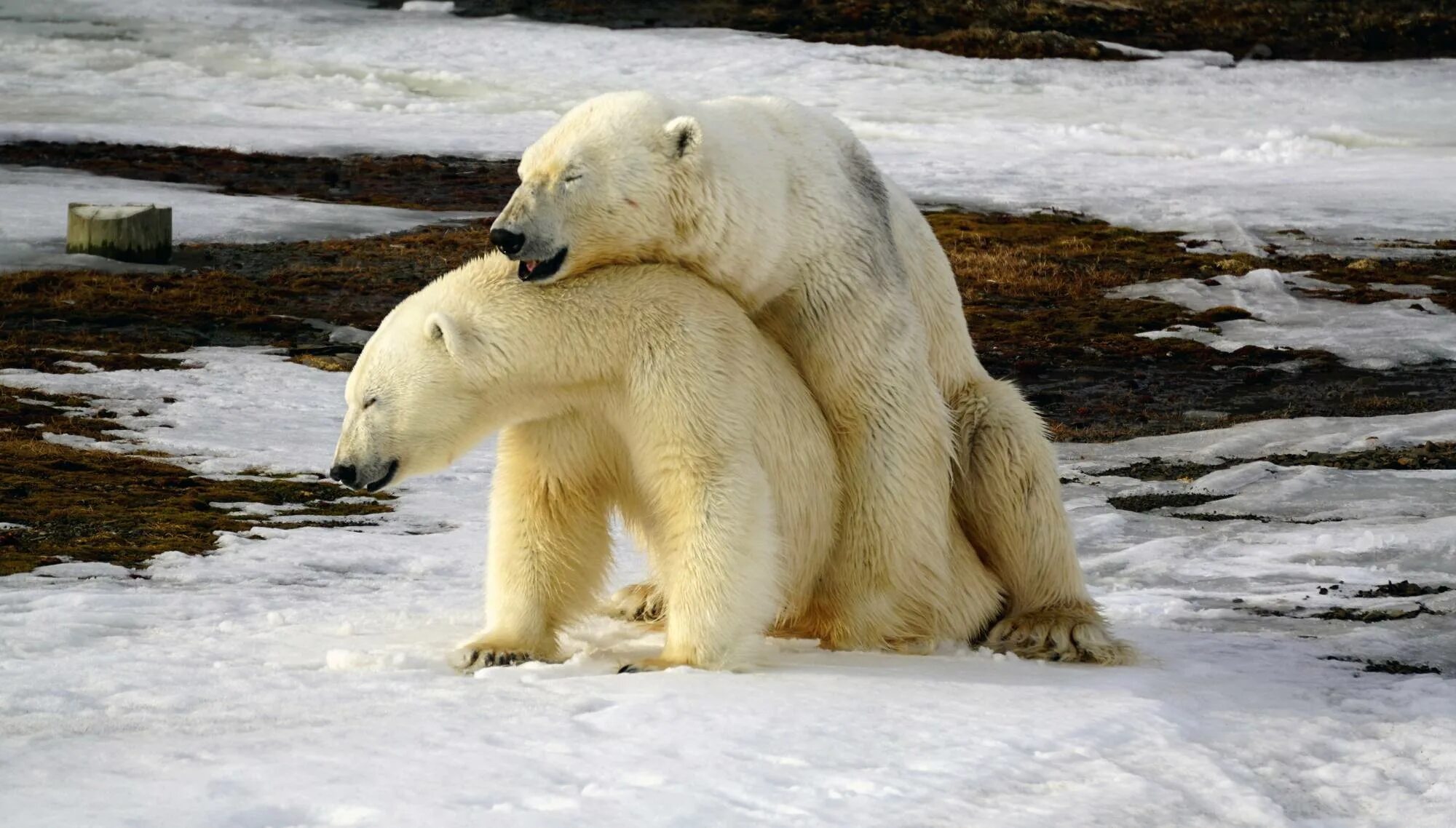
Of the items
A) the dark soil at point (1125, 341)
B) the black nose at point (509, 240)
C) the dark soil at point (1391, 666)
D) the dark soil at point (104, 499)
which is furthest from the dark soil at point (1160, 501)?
the black nose at point (509, 240)

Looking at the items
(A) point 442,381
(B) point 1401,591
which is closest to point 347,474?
(A) point 442,381

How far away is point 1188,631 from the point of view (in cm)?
507

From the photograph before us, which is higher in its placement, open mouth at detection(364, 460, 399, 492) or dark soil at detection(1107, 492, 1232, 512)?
open mouth at detection(364, 460, 399, 492)

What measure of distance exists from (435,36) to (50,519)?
75.7 ft

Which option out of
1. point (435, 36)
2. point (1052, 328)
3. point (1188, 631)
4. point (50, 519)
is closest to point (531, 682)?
point (1188, 631)

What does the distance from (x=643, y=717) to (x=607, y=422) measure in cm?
90

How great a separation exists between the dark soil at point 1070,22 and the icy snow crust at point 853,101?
1.57 meters

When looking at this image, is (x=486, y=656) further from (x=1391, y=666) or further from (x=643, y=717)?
(x=1391, y=666)

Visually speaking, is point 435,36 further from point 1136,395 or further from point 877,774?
point 877,774

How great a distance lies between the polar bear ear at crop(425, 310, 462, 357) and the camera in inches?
154

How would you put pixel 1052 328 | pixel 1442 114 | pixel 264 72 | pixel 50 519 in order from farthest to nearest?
pixel 264 72 → pixel 1442 114 → pixel 1052 328 → pixel 50 519

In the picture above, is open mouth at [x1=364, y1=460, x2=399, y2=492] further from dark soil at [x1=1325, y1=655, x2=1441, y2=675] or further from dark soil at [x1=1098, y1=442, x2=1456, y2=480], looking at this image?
dark soil at [x1=1098, y1=442, x2=1456, y2=480]

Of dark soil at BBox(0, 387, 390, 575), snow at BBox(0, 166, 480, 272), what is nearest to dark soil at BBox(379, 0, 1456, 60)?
snow at BBox(0, 166, 480, 272)

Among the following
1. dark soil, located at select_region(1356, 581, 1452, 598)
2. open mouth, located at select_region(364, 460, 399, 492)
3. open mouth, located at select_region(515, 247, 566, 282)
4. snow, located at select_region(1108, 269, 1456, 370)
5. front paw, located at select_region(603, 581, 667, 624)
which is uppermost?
open mouth, located at select_region(515, 247, 566, 282)
